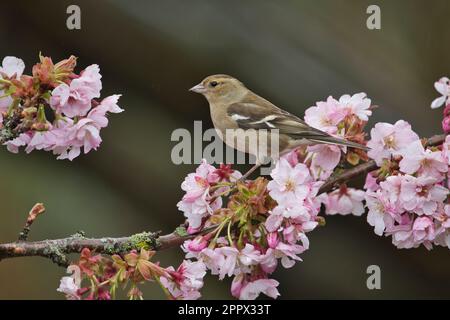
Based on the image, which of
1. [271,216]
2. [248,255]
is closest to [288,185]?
[271,216]

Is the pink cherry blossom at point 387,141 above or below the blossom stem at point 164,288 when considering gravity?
above

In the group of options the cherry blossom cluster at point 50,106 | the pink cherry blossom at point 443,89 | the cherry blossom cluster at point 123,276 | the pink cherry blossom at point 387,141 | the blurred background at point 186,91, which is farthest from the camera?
the blurred background at point 186,91

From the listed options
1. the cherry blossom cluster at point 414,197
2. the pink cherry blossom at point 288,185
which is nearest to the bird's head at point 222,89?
the cherry blossom cluster at point 414,197

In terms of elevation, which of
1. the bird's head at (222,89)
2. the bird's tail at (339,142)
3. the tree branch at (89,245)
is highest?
A: the bird's head at (222,89)

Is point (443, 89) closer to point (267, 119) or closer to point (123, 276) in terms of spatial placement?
point (267, 119)

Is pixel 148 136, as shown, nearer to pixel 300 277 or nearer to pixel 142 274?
pixel 300 277

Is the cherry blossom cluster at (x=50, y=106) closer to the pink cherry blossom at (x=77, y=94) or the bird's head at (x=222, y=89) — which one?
the pink cherry blossom at (x=77, y=94)

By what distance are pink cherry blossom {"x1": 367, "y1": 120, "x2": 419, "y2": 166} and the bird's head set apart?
932 millimetres

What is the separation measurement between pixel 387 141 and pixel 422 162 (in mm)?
206

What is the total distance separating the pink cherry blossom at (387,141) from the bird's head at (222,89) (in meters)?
0.93

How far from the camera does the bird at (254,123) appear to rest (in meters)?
2.48

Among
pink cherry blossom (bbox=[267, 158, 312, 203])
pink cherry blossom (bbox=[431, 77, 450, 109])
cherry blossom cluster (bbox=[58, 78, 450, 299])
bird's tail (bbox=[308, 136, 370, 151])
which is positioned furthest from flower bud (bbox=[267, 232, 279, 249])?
pink cherry blossom (bbox=[431, 77, 450, 109])
